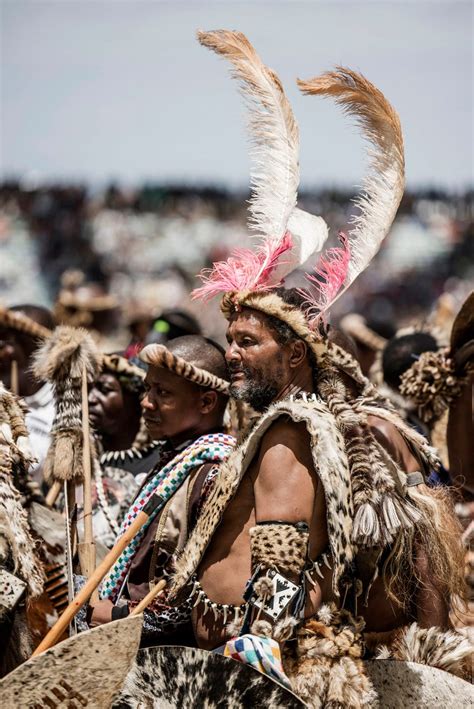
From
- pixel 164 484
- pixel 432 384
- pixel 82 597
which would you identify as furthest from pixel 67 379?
pixel 432 384

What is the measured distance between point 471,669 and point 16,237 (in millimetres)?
Answer: 15391

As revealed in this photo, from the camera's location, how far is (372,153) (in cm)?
404

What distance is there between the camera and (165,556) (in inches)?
165

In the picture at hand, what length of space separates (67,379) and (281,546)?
6.05 feet

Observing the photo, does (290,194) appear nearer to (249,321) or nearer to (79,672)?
(249,321)

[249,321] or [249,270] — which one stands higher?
[249,270]

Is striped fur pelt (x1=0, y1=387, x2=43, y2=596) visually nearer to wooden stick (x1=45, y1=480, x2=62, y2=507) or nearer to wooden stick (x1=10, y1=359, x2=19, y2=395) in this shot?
wooden stick (x1=45, y1=480, x2=62, y2=507)

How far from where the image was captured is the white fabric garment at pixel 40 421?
20.5 ft

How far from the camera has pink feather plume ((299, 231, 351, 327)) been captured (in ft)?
12.8

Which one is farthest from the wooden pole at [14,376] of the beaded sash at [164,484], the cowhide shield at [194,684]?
the cowhide shield at [194,684]

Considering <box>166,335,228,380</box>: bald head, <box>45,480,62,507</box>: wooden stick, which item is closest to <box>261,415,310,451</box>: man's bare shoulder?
<box>166,335,228,380</box>: bald head

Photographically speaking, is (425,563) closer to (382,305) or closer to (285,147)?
(285,147)

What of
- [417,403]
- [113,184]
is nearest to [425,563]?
[417,403]

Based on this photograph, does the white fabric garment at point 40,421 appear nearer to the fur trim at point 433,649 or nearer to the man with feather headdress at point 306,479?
the man with feather headdress at point 306,479
